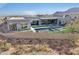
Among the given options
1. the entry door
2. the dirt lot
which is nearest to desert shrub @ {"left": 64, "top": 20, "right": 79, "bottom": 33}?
the dirt lot

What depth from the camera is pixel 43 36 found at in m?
7.80

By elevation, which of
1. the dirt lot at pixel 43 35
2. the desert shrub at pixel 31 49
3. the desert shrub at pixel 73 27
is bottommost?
the desert shrub at pixel 31 49

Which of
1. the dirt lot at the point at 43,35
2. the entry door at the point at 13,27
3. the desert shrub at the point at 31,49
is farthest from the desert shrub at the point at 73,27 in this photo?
the entry door at the point at 13,27

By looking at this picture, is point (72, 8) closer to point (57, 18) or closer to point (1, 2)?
point (57, 18)

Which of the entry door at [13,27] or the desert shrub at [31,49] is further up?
the entry door at [13,27]

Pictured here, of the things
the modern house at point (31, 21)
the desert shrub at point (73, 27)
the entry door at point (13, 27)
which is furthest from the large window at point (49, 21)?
the entry door at point (13, 27)

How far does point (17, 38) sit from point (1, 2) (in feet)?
1.21

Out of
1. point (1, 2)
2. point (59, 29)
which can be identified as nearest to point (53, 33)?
point (59, 29)

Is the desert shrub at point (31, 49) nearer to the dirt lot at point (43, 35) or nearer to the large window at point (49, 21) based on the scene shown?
the dirt lot at point (43, 35)

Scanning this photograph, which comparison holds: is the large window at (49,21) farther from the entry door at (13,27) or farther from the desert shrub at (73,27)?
the entry door at (13,27)

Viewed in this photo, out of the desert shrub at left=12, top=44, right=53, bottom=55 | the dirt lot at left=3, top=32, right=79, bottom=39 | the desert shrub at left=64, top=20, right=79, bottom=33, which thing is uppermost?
the desert shrub at left=64, top=20, right=79, bottom=33

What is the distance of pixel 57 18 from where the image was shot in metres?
7.80

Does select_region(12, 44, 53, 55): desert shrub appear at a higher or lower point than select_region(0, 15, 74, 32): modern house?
lower

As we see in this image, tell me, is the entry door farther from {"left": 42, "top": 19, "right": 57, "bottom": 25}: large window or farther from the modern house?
{"left": 42, "top": 19, "right": 57, "bottom": 25}: large window
